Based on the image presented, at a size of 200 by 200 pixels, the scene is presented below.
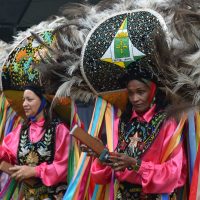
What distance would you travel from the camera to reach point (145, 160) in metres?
3.02

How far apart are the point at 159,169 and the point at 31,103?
1.19 meters

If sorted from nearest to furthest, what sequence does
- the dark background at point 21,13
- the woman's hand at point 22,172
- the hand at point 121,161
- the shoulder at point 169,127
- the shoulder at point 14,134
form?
the hand at point 121,161 → the shoulder at point 169,127 → the woman's hand at point 22,172 → the shoulder at point 14,134 → the dark background at point 21,13

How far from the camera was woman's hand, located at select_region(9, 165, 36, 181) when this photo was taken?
3.66m

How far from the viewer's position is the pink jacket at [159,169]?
2.91 m

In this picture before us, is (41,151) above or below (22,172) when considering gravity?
above

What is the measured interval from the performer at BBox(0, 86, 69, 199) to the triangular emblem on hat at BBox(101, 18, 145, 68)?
79 centimetres

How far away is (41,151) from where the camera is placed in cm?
371

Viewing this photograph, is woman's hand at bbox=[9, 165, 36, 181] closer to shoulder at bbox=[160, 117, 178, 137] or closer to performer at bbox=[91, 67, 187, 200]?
performer at bbox=[91, 67, 187, 200]

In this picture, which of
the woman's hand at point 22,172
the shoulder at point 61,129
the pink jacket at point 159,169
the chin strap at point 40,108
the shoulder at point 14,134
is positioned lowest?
the woman's hand at point 22,172

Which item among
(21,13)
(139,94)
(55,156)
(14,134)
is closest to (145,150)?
(139,94)

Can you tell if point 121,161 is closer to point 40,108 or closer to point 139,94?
point 139,94

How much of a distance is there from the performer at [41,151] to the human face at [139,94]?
31.9 inches

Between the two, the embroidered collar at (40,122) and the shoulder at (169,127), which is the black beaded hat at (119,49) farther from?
the embroidered collar at (40,122)

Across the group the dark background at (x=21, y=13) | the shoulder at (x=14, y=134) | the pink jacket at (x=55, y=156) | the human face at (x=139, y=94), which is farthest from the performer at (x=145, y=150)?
the dark background at (x=21, y=13)
